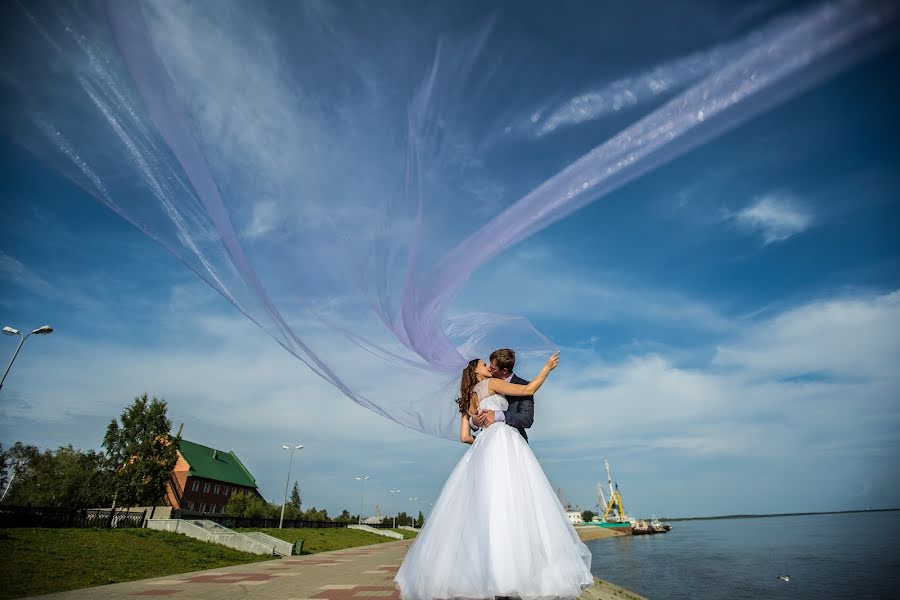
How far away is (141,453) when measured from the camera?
42875 mm

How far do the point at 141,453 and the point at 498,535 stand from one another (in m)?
50.1

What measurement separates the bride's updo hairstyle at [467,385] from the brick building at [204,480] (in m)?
71.5

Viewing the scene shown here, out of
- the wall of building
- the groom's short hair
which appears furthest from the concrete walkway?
the wall of building

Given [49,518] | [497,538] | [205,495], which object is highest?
[205,495]

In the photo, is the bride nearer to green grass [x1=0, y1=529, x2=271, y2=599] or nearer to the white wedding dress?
the white wedding dress

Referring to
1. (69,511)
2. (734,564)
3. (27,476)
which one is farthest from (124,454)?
(734,564)

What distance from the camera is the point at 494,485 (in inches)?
191

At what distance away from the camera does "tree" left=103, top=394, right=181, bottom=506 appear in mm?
41125

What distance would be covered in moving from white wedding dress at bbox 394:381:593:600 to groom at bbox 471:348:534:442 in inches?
5.3

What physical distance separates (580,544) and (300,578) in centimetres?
1382

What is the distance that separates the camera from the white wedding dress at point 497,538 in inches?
168

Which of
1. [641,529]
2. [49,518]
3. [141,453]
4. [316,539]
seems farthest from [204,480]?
[641,529]

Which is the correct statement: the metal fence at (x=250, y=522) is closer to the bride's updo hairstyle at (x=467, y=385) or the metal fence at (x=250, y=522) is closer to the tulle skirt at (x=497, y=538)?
the bride's updo hairstyle at (x=467, y=385)

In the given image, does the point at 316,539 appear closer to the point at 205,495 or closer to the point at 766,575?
the point at 766,575
